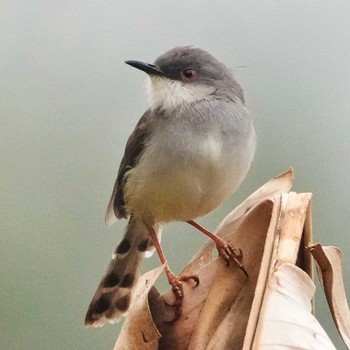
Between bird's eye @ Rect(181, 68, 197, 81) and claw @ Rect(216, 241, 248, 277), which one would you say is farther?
bird's eye @ Rect(181, 68, 197, 81)

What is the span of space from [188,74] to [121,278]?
110 cm

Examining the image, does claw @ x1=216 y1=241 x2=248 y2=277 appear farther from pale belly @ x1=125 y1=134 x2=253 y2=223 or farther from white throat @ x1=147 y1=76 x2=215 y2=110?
white throat @ x1=147 y1=76 x2=215 y2=110

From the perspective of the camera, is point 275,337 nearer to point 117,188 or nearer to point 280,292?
point 280,292

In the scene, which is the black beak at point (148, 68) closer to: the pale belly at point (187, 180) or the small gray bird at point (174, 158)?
the small gray bird at point (174, 158)

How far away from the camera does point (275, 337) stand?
189 centimetres

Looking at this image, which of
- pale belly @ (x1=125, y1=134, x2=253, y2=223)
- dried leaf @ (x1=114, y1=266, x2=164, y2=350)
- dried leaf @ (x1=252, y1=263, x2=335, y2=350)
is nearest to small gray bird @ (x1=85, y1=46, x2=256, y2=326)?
pale belly @ (x1=125, y1=134, x2=253, y2=223)

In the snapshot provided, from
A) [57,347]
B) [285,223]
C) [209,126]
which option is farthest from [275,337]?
[57,347]

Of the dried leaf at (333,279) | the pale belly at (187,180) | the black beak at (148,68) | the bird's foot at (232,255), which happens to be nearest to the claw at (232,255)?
the bird's foot at (232,255)

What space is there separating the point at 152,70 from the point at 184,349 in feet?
6.80

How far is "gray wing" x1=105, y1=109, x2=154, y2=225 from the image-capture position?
4.18 metres

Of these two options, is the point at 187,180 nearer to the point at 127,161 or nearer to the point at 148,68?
the point at 127,161

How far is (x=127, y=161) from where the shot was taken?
434cm

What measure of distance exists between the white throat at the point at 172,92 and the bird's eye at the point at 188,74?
0.04m

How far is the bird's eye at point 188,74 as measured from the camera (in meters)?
4.33
